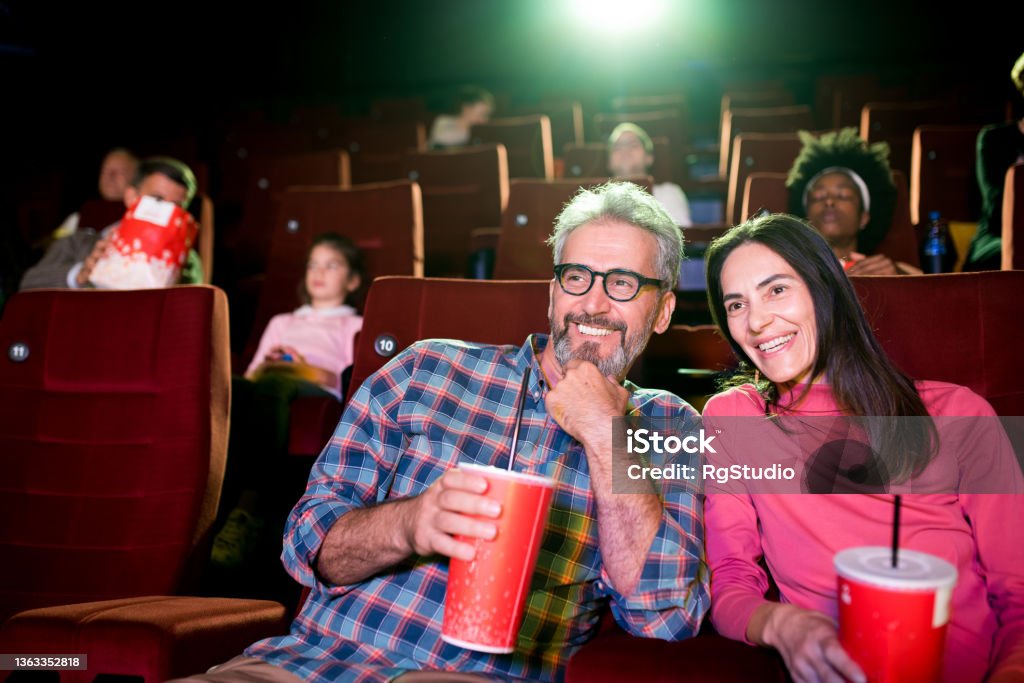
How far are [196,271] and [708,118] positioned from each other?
5.03 meters

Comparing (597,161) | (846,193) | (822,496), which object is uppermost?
(597,161)

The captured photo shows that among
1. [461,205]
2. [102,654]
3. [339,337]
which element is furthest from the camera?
[461,205]

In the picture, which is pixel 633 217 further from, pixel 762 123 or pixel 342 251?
pixel 762 123

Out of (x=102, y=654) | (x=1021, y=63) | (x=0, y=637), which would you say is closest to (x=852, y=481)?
(x=102, y=654)

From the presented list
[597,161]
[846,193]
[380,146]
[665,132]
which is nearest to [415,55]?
[380,146]

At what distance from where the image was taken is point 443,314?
4.82 feet

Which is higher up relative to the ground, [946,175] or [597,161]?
[597,161]

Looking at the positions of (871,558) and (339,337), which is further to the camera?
(339,337)

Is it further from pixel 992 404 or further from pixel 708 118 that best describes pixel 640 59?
pixel 992 404

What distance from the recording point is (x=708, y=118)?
663cm

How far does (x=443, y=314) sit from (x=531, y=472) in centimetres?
41

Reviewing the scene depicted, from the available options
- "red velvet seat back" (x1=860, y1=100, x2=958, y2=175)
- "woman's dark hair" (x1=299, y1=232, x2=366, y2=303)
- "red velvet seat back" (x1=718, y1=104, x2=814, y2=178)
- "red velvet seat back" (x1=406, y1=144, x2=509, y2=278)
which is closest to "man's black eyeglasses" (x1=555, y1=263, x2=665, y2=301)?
"woman's dark hair" (x1=299, y1=232, x2=366, y2=303)

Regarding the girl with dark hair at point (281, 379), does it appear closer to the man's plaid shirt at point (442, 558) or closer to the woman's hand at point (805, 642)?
the man's plaid shirt at point (442, 558)

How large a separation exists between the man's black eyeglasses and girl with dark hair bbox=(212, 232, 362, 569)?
856 millimetres
